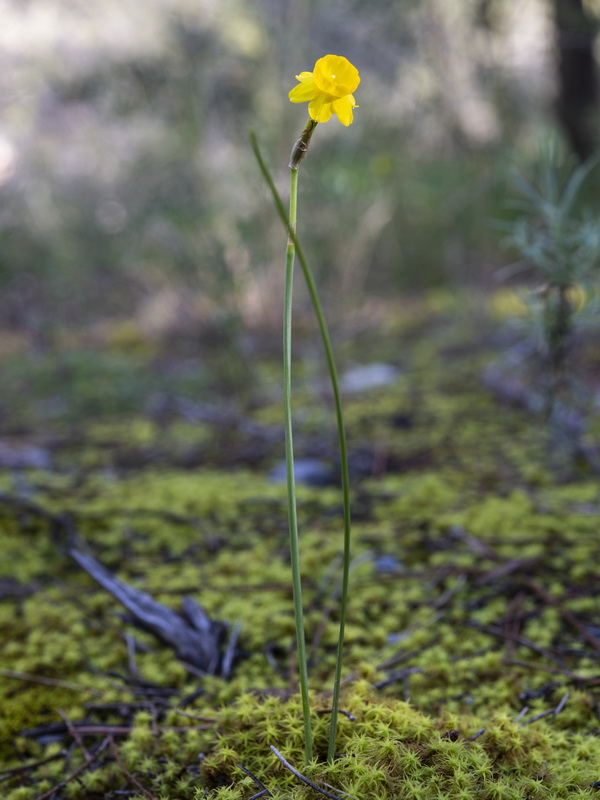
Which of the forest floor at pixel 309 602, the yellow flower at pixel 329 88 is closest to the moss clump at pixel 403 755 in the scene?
the forest floor at pixel 309 602

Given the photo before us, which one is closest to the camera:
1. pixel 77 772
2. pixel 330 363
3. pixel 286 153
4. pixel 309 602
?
pixel 330 363

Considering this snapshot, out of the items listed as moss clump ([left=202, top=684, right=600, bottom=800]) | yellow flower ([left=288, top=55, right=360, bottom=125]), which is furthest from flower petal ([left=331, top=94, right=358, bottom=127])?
moss clump ([left=202, top=684, right=600, bottom=800])

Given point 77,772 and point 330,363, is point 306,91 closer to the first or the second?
point 330,363

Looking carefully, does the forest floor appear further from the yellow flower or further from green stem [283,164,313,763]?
the yellow flower

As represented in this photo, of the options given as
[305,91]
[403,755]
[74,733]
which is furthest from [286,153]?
[403,755]

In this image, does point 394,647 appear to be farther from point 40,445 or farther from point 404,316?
point 404,316

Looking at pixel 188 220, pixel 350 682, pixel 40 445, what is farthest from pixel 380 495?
pixel 188 220
